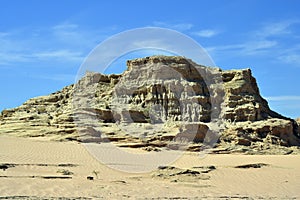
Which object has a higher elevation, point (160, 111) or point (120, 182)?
point (160, 111)

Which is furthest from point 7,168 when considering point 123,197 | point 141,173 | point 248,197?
point 248,197

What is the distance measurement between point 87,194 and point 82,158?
36.0ft

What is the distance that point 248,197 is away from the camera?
12.4 metres

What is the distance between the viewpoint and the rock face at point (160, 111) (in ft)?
112

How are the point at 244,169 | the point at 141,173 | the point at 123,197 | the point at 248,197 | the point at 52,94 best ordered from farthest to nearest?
the point at 52,94 < the point at 244,169 < the point at 141,173 < the point at 248,197 < the point at 123,197

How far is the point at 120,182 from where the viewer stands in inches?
558

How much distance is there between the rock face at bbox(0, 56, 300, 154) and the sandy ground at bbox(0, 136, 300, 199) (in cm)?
1116

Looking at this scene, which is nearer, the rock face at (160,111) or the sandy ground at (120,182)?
the sandy ground at (120,182)

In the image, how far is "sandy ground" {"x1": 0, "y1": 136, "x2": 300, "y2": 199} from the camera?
38.2ft

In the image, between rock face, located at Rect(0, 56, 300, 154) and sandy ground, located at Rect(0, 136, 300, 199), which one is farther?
rock face, located at Rect(0, 56, 300, 154)

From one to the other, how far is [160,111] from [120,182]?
30.2 meters

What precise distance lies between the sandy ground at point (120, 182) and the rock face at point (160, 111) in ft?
36.6

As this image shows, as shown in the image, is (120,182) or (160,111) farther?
(160,111)

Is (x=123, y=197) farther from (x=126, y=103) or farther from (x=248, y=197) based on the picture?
(x=126, y=103)
